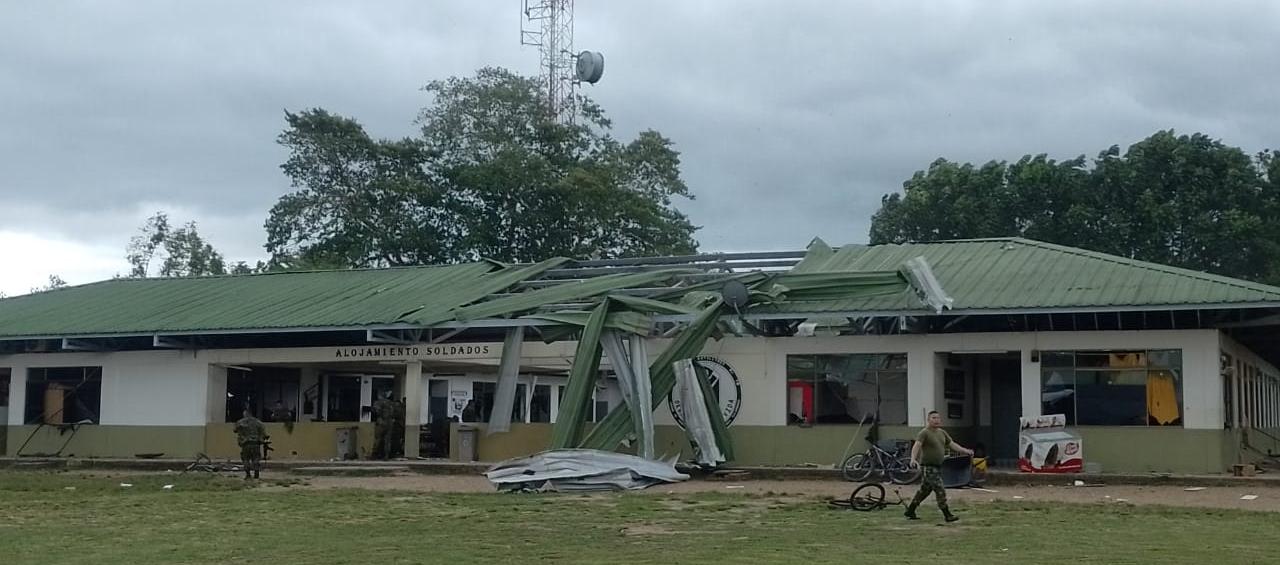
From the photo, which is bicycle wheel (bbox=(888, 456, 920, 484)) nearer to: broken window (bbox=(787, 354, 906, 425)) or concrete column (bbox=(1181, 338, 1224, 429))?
broken window (bbox=(787, 354, 906, 425))

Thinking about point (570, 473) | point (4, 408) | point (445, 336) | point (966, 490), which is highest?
point (445, 336)

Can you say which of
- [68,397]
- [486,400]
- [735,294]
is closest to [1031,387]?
[735,294]

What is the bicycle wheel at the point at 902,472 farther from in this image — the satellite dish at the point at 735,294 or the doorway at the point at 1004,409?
the doorway at the point at 1004,409

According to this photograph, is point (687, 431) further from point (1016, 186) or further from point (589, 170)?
point (1016, 186)

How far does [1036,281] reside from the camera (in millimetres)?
27172

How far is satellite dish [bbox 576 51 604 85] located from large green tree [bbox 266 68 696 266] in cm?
243

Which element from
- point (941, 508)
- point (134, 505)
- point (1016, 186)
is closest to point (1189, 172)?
point (1016, 186)

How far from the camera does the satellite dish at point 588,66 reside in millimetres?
Result: 56719

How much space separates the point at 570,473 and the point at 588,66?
3543 centimetres

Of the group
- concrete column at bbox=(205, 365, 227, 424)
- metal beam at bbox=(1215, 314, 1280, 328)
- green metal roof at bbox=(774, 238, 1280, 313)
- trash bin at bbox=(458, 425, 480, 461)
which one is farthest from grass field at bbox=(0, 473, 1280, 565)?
concrete column at bbox=(205, 365, 227, 424)

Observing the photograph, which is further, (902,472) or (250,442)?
(250,442)

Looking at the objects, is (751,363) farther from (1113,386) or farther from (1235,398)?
(1235,398)

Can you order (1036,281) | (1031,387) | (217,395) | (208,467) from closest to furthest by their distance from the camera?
1. (1031,387)
2. (1036,281)
3. (208,467)
4. (217,395)

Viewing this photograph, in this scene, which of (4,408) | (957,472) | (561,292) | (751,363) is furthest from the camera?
(4,408)
